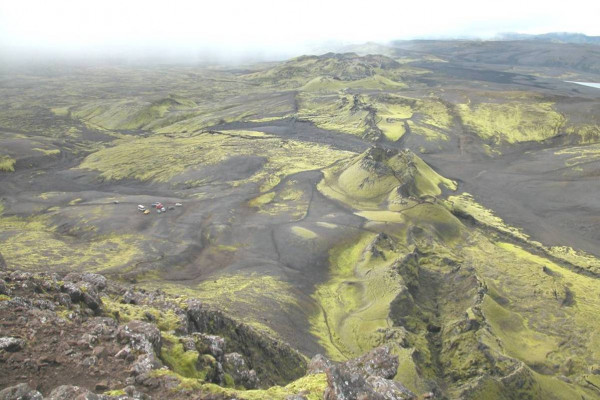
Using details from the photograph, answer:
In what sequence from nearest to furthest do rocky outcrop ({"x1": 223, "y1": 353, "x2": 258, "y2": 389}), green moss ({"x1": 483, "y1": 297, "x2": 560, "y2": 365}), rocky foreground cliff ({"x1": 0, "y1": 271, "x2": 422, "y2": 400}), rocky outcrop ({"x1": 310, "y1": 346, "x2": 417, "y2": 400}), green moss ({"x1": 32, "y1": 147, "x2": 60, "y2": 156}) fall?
1. rocky foreground cliff ({"x1": 0, "y1": 271, "x2": 422, "y2": 400})
2. rocky outcrop ({"x1": 310, "y1": 346, "x2": 417, "y2": 400})
3. rocky outcrop ({"x1": 223, "y1": 353, "x2": 258, "y2": 389})
4. green moss ({"x1": 483, "y1": 297, "x2": 560, "y2": 365})
5. green moss ({"x1": 32, "y1": 147, "x2": 60, "y2": 156})

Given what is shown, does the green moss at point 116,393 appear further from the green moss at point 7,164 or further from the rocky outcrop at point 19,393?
the green moss at point 7,164

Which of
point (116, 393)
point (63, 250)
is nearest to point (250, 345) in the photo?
point (116, 393)

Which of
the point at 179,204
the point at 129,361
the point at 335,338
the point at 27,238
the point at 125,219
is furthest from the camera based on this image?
the point at 179,204

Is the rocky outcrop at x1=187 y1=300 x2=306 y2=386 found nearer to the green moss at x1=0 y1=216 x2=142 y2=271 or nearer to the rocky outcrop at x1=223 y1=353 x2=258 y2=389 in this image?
the rocky outcrop at x1=223 y1=353 x2=258 y2=389

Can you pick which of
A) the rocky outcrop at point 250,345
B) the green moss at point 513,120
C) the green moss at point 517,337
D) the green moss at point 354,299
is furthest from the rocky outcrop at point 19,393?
the green moss at point 513,120

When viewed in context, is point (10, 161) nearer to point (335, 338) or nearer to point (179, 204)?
point (179, 204)

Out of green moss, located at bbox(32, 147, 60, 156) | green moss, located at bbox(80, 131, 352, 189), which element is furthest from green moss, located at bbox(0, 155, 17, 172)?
green moss, located at bbox(80, 131, 352, 189)

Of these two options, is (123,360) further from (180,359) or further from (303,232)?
(303,232)

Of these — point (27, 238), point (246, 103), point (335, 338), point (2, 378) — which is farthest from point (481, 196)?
point (246, 103)

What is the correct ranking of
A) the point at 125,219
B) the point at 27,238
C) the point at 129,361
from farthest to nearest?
the point at 125,219 → the point at 27,238 → the point at 129,361
